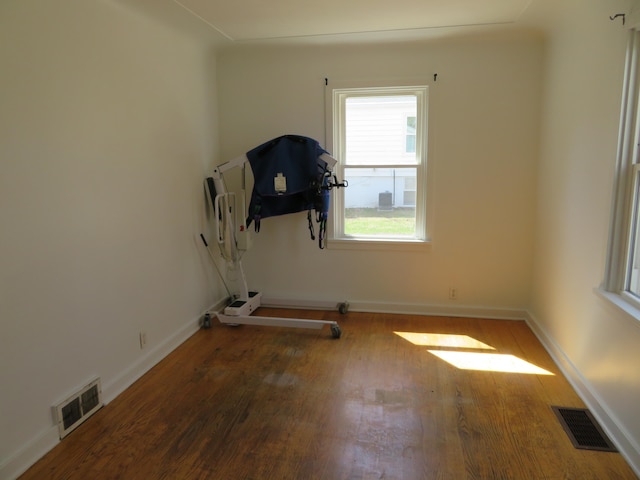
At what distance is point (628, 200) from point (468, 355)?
1.50 m

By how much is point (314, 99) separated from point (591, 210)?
243 cm

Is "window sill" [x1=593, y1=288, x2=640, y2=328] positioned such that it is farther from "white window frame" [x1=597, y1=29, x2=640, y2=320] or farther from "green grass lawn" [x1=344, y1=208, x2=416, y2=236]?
"green grass lawn" [x1=344, y1=208, x2=416, y2=236]

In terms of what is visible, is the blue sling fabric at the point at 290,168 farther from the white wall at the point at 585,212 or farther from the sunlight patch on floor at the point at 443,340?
the white wall at the point at 585,212

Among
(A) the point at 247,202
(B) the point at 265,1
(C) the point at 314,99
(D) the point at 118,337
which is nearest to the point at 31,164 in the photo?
(D) the point at 118,337

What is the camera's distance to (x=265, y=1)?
9.05 feet

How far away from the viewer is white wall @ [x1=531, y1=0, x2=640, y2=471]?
7.05ft

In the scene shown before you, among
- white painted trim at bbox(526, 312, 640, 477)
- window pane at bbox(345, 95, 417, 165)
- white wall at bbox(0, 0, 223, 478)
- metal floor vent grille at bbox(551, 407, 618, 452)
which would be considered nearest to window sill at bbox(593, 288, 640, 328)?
white painted trim at bbox(526, 312, 640, 477)

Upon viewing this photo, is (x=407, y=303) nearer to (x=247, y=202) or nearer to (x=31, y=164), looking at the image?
(x=247, y=202)

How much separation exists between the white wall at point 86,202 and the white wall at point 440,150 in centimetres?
73

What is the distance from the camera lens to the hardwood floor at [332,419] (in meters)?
1.99

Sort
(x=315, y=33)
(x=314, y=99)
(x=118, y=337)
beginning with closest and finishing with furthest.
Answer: (x=118, y=337) → (x=315, y=33) → (x=314, y=99)

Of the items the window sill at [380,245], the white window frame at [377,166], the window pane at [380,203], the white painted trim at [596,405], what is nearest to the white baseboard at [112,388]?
the window sill at [380,245]

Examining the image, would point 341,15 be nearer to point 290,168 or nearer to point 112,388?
point 290,168

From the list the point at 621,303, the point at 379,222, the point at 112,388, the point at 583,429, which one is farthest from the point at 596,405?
the point at 112,388
